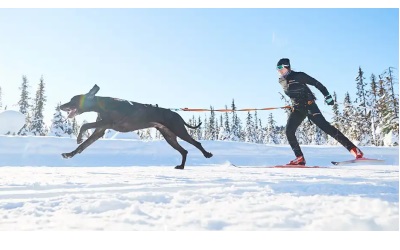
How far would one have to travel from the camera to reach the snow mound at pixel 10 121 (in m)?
22.6

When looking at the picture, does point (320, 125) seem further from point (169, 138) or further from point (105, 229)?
point (105, 229)

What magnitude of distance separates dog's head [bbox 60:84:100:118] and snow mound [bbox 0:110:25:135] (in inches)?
706

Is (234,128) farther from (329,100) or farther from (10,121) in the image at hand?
(329,100)

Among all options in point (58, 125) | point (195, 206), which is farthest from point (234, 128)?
point (195, 206)

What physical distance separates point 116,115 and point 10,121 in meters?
19.0

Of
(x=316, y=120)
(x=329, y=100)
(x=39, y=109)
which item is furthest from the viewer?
(x=39, y=109)

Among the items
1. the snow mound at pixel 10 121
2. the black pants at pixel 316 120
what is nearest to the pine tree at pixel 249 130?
the snow mound at pixel 10 121

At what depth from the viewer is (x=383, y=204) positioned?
9.25 feet

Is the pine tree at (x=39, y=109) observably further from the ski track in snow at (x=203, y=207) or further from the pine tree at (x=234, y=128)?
the ski track in snow at (x=203, y=207)

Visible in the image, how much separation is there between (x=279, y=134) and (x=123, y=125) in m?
97.8

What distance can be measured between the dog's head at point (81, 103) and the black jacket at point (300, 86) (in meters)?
3.68

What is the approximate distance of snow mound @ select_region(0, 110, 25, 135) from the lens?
74.0ft

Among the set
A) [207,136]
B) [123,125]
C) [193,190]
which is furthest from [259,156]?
[207,136]

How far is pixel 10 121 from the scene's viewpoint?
23.0 metres
